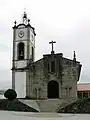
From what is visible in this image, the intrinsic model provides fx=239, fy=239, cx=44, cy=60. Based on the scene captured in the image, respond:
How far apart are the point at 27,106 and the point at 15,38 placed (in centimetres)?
1156

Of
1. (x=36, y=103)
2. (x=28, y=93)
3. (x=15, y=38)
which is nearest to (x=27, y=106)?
(x=36, y=103)

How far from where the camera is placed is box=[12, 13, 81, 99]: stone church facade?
30083mm

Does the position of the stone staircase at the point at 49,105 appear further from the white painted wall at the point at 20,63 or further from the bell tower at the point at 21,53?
the white painted wall at the point at 20,63

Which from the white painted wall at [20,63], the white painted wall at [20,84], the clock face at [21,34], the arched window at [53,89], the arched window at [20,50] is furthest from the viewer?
the clock face at [21,34]

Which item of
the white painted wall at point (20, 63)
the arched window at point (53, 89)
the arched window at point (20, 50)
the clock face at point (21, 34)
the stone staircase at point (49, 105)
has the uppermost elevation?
the clock face at point (21, 34)

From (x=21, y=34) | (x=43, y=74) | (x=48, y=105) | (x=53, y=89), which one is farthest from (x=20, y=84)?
(x=21, y=34)

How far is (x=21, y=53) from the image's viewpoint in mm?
32938

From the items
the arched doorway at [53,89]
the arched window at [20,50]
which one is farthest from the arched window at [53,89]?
the arched window at [20,50]

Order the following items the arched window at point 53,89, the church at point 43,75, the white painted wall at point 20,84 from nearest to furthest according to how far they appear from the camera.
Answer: the church at point 43,75, the white painted wall at point 20,84, the arched window at point 53,89

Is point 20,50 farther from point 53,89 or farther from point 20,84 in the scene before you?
point 53,89

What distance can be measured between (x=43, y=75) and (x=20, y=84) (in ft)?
10.7

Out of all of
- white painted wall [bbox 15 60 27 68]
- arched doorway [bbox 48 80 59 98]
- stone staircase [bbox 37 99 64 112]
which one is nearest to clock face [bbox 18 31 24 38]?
white painted wall [bbox 15 60 27 68]

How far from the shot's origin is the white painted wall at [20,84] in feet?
102

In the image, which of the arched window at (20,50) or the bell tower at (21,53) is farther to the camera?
the arched window at (20,50)
